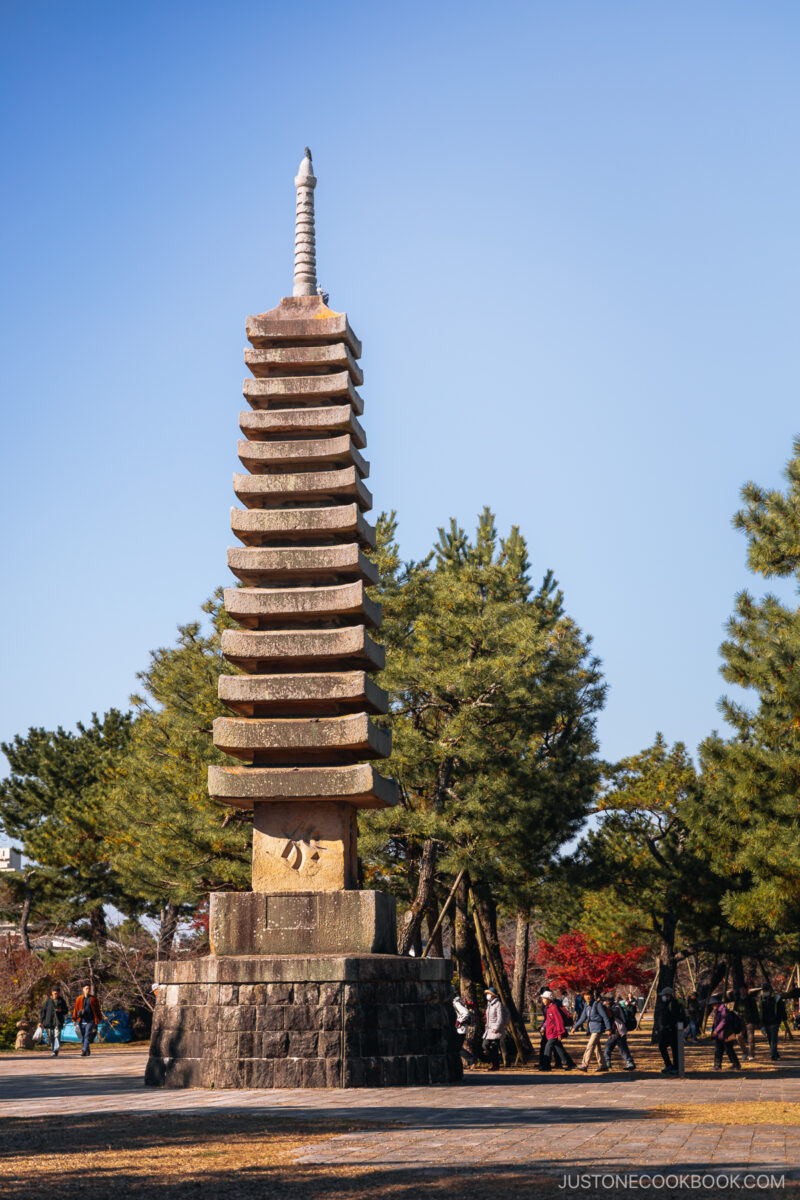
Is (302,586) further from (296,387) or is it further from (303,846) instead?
(303,846)

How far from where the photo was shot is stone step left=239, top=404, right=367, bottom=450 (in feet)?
65.6

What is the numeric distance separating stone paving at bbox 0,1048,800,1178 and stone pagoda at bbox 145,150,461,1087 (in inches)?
29.7

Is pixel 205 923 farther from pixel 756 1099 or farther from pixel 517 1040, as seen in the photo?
pixel 756 1099

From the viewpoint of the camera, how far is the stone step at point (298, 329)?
20.5 metres

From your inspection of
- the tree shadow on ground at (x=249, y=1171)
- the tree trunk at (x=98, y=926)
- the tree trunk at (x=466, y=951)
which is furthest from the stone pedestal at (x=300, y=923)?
the tree trunk at (x=98, y=926)

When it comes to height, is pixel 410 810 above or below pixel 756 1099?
above

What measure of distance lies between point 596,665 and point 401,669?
6.59m

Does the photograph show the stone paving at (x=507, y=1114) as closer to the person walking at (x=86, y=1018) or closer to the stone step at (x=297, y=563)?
the person walking at (x=86, y=1018)

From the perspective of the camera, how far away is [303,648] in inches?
727

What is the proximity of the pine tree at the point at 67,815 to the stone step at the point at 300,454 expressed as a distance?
17.5 m

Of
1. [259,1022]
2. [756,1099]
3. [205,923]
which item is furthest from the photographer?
[205,923]

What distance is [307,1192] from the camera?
766 centimetres

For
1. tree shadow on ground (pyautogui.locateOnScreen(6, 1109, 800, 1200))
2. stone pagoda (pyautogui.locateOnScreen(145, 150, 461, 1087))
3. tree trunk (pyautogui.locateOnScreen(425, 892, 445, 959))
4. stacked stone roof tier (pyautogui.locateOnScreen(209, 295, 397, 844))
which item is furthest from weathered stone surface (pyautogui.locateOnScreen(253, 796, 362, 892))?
tree trunk (pyautogui.locateOnScreen(425, 892, 445, 959))

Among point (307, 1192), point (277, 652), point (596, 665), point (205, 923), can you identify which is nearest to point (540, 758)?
point (596, 665)
